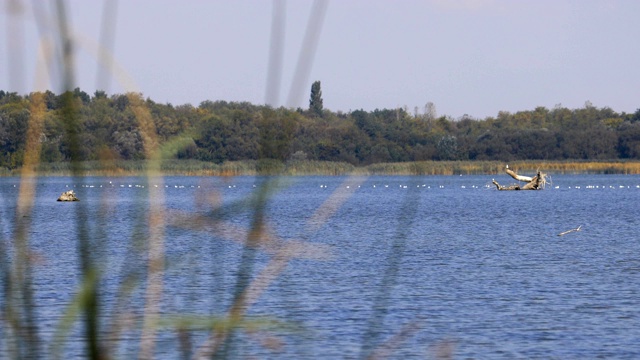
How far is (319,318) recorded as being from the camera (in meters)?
14.4

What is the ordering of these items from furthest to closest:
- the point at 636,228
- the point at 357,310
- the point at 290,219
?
the point at 290,219, the point at 636,228, the point at 357,310

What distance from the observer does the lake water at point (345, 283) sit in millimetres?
2502

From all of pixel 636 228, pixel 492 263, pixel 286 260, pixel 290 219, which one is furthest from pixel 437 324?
pixel 290 219

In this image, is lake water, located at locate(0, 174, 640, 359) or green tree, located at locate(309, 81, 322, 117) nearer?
lake water, located at locate(0, 174, 640, 359)

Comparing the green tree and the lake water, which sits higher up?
the green tree

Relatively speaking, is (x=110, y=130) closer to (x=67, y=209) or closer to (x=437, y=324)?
(x=437, y=324)

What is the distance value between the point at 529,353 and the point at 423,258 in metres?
12.7

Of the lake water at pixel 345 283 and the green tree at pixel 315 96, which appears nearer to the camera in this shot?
the lake water at pixel 345 283

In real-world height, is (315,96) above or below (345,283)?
above

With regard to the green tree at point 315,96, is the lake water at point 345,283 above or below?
below

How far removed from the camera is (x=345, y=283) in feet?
62.7

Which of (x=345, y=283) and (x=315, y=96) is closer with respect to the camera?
(x=315, y=96)

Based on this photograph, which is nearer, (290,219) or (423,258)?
(423,258)

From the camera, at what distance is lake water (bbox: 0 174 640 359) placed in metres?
2.50
